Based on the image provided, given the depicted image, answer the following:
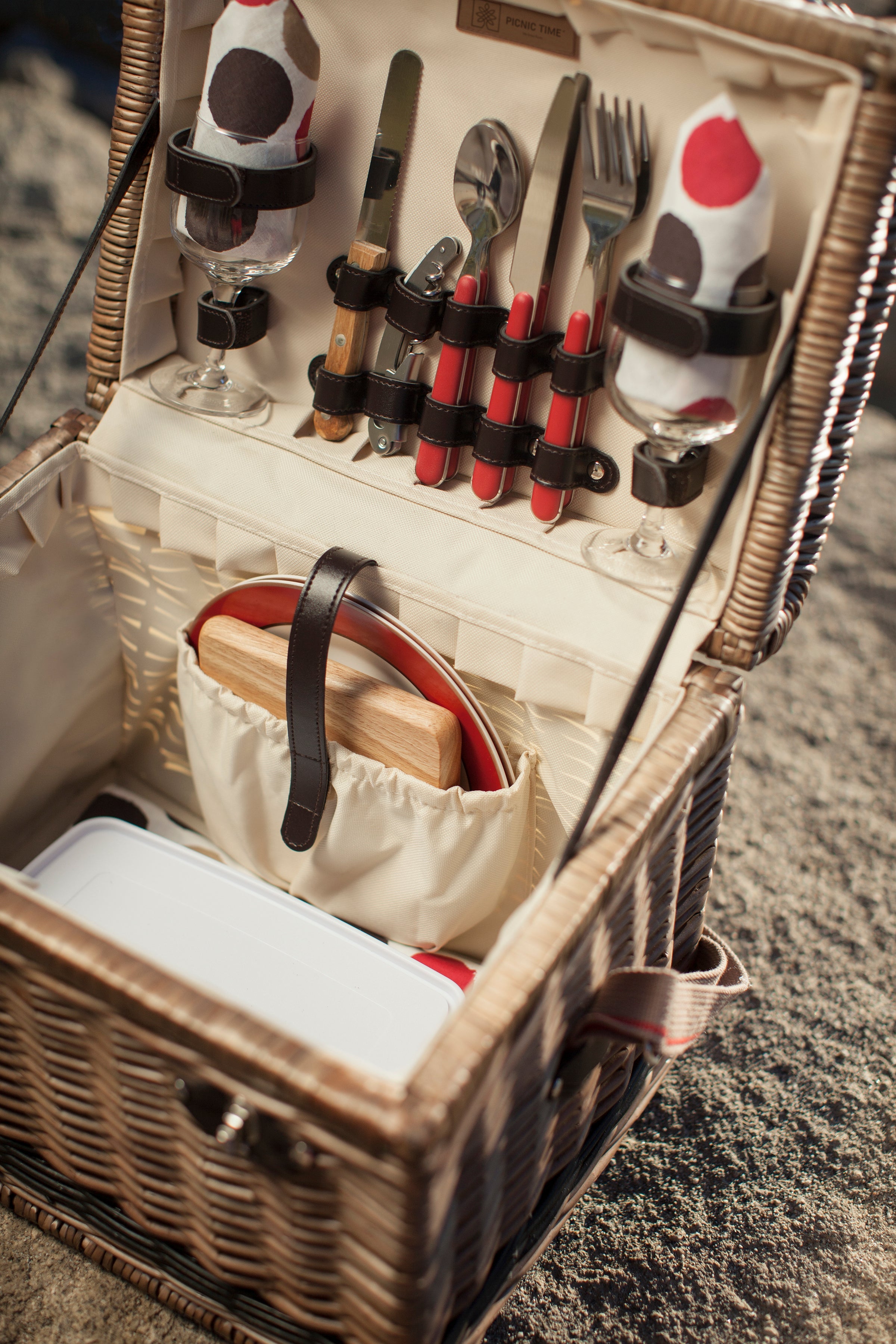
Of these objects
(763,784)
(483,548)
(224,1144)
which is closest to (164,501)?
(483,548)

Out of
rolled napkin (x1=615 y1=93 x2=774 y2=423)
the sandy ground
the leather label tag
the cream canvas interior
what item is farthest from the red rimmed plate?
the sandy ground

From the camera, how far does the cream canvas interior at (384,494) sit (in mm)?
565

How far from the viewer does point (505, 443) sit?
697mm

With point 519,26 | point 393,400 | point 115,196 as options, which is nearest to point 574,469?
point 393,400

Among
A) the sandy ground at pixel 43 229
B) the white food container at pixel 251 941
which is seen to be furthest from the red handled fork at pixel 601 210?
the sandy ground at pixel 43 229

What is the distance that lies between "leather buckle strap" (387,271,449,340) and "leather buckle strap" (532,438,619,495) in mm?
104

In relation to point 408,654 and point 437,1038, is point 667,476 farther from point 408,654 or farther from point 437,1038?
point 437,1038

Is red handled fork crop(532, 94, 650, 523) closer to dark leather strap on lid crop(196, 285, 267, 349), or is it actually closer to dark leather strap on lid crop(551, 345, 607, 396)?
dark leather strap on lid crop(551, 345, 607, 396)

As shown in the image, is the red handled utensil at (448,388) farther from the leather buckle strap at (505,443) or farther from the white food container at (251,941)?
the white food container at (251,941)

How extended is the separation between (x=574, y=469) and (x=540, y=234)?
0.15m

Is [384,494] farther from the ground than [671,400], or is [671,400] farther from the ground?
[671,400]

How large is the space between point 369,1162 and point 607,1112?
1.01 feet

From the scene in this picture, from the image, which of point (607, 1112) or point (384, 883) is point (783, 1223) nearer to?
point (607, 1112)

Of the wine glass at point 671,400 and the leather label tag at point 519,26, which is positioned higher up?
the leather label tag at point 519,26
